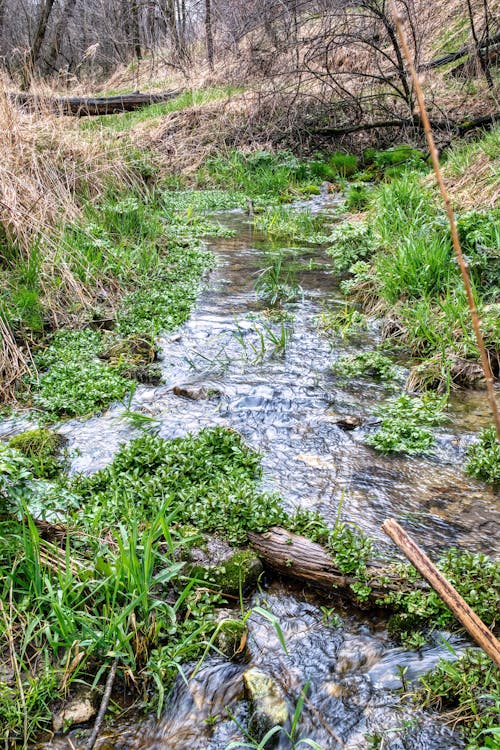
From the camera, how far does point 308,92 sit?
12516mm

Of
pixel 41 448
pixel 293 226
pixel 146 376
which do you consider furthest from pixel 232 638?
pixel 293 226

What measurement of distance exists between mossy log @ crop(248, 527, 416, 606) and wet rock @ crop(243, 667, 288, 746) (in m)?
0.54

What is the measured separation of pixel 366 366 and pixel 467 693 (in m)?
3.08

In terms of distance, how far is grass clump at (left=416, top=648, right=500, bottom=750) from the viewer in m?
2.01

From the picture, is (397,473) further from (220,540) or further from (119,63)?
(119,63)

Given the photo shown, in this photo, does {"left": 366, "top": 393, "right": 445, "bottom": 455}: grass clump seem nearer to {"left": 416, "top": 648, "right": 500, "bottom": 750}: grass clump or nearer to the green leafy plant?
{"left": 416, "top": 648, "right": 500, "bottom": 750}: grass clump

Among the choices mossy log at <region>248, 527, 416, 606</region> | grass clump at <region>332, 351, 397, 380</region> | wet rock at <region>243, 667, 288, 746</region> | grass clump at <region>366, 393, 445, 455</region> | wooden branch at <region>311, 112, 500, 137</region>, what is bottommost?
wet rock at <region>243, 667, 288, 746</region>

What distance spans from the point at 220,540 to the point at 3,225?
3994mm

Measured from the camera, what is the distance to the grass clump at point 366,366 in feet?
15.9

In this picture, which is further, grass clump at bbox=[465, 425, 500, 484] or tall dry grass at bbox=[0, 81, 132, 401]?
tall dry grass at bbox=[0, 81, 132, 401]

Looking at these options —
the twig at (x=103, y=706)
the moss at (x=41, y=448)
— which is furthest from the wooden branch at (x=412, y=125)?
the twig at (x=103, y=706)

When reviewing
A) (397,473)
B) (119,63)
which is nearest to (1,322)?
(397,473)

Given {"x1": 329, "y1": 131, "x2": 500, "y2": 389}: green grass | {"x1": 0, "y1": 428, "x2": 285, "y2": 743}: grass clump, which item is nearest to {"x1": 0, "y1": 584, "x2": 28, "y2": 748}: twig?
{"x1": 0, "y1": 428, "x2": 285, "y2": 743}: grass clump

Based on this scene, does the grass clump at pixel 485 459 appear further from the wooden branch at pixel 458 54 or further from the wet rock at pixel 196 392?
the wooden branch at pixel 458 54
